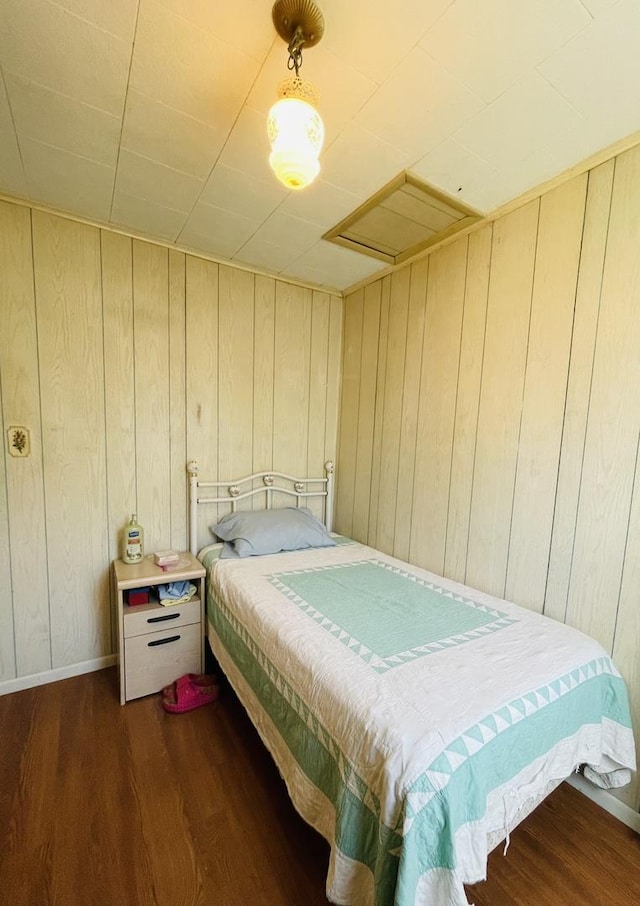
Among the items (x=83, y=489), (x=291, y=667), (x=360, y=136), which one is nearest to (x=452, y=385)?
(x=360, y=136)

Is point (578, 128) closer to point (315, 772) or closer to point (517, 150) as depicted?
point (517, 150)

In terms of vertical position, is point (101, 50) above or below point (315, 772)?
above

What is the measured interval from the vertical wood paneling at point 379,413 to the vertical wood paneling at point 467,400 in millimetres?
605

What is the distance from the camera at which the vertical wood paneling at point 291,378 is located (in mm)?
2666

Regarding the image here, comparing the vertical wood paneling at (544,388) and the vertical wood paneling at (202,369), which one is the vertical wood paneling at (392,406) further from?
the vertical wood paneling at (202,369)

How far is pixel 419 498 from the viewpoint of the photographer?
2.25m

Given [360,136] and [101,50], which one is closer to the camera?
[101,50]

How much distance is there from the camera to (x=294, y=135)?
3.18 feet

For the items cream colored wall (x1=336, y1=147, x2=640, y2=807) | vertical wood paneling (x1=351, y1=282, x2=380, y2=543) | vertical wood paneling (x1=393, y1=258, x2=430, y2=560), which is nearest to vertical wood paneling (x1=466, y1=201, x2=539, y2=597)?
cream colored wall (x1=336, y1=147, x2=640, y2=807)

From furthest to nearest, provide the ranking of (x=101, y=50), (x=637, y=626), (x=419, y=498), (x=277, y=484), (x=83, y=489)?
1. (x=277, y=484)
2. (x=419, y=498)
3. (x=83, y=489)
4. (x=637, y=626)
5. (x=101, y=50)

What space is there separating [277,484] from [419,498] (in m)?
1.05

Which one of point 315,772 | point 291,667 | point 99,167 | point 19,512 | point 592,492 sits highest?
point 99,167

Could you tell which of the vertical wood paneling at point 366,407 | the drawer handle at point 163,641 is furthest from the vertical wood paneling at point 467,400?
the drawer handle at point 163,641

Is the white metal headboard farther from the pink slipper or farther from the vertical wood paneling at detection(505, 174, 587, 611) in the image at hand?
the vertical wood paneling at detection(505, 174, 587, 611)
